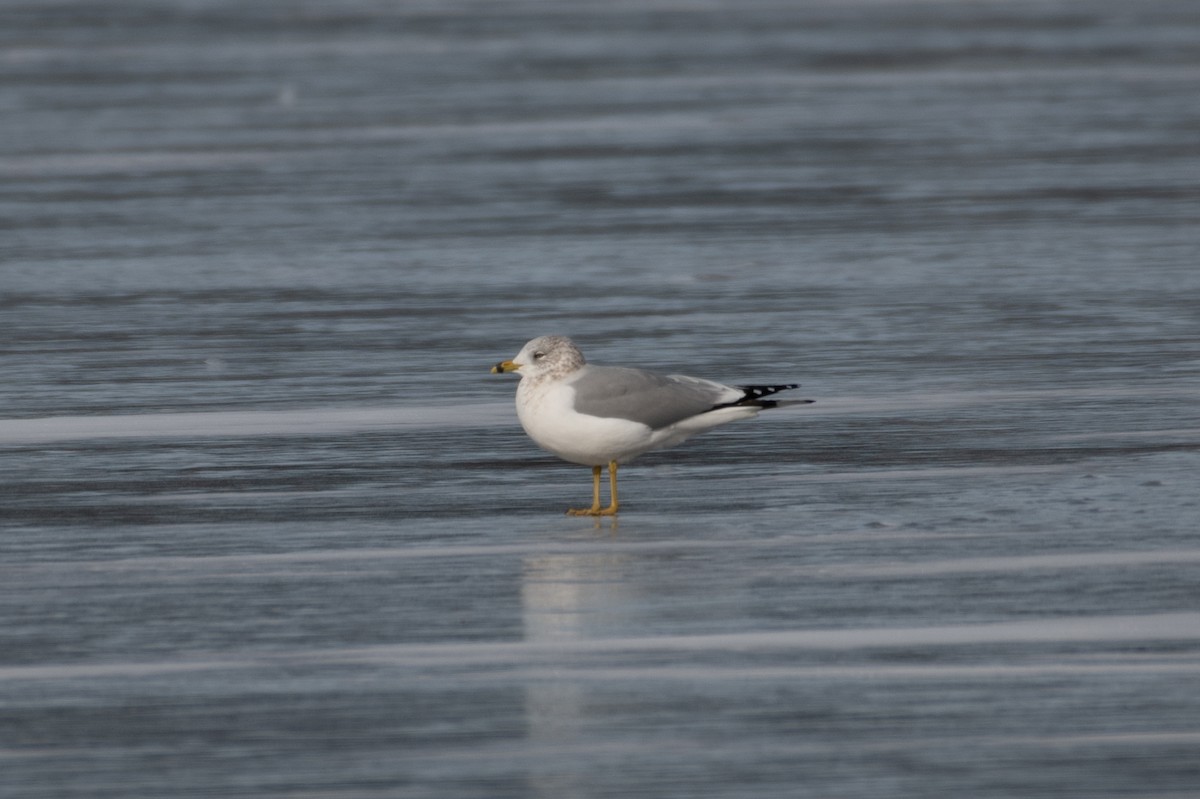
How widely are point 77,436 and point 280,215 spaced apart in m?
7.53

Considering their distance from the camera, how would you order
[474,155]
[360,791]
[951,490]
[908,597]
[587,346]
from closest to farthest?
[360,791] < [908,597] < [951,490] < [587,346] < [474,155]

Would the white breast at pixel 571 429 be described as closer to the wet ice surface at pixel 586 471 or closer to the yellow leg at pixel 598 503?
the yellow leg at pixel 598 503

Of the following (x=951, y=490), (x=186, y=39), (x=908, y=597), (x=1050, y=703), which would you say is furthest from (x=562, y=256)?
(x=186, y=39)

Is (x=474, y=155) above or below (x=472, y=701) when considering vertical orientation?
above

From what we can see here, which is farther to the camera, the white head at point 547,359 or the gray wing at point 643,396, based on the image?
the white head at point 547,359

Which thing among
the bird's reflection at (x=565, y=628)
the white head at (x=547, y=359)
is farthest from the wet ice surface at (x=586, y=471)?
the white head at (x=547, y=359)

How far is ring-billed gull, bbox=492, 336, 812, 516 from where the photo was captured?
8578mm

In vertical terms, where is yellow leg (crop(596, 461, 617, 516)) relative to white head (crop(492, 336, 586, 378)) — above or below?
below

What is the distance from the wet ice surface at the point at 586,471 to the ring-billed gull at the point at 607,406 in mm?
245

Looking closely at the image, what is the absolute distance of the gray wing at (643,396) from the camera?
8602mm

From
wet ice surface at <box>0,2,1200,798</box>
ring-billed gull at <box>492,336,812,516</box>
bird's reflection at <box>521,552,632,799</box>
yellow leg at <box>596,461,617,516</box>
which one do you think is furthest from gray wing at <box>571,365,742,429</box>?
bird's reflection at <box>521,552,632,799</box>

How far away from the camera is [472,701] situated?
6.25 meters

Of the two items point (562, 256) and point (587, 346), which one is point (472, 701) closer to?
point (587, 346)

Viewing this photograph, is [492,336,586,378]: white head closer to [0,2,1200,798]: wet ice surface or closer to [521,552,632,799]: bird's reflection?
[0,2,1200,798]: wet ice surface
